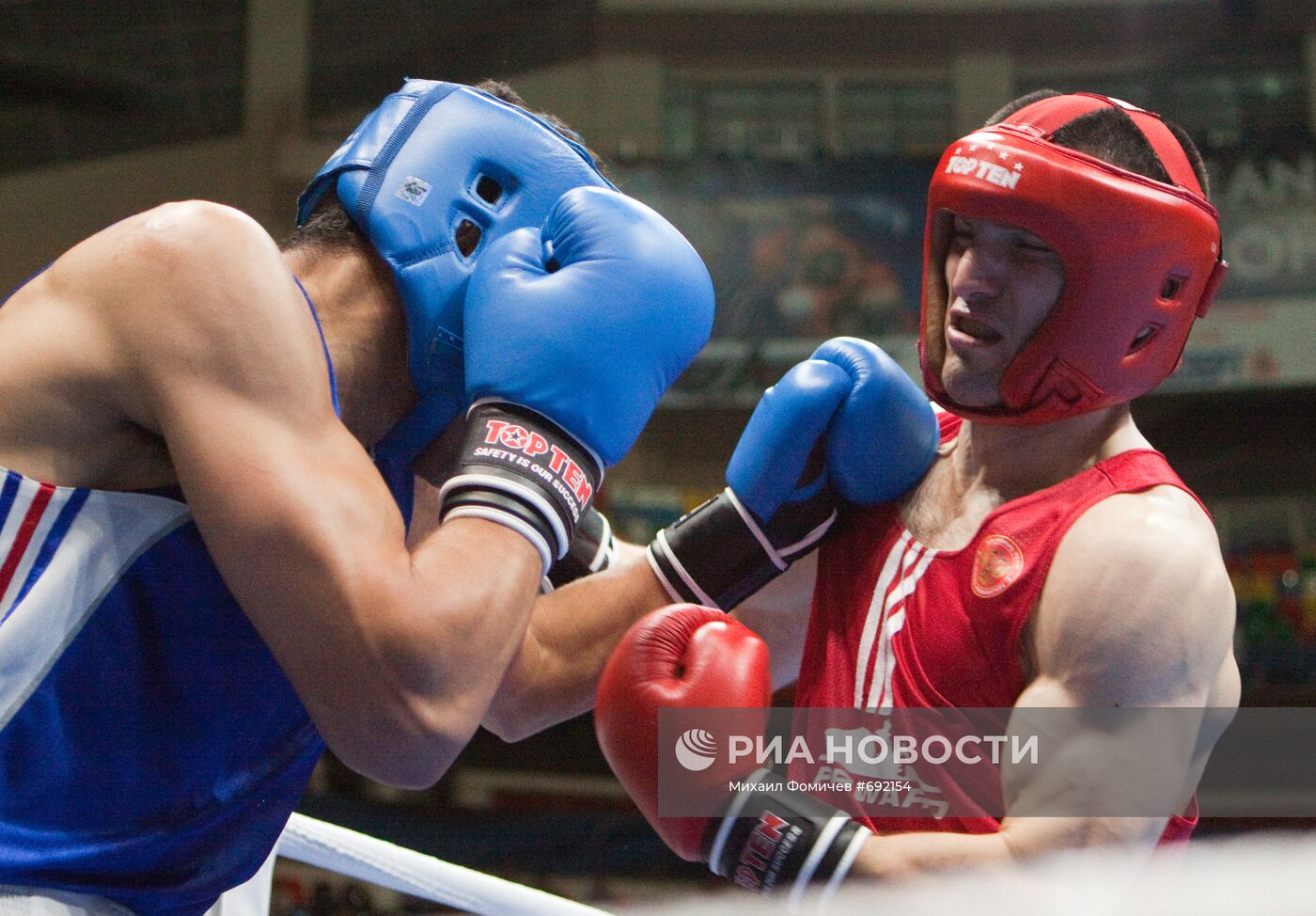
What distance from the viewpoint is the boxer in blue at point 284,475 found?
47.7 inches

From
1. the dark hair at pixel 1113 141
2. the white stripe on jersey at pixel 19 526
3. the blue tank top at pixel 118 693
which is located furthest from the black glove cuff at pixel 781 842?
the dark hair at pixel 1113 141

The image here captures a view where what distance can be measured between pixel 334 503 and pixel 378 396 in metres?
0.35

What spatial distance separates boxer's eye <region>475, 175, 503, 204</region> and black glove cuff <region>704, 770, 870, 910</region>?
814mm

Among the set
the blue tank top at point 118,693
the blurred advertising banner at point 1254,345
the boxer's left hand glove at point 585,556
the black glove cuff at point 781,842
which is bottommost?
the blurred advertising banner at point 1254,345

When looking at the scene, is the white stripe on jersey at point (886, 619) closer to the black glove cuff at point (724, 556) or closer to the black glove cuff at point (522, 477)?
the black glove cuff at point (724, 556)

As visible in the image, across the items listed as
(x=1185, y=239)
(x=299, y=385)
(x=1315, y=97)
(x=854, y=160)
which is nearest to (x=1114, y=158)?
(x=1185, y=239)

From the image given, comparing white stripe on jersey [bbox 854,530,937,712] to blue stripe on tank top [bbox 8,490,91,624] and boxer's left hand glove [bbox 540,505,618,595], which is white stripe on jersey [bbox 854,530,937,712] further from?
blue stripe on tank top [bbox 8,490,91,624]

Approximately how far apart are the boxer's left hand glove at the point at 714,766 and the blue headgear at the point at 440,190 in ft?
1.40

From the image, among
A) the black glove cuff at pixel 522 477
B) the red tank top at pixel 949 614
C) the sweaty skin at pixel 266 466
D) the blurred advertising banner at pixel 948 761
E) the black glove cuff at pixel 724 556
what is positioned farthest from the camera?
the black glove cuff at pixel 724 556

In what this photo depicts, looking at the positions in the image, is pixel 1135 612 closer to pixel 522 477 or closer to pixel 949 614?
pixel 949 614

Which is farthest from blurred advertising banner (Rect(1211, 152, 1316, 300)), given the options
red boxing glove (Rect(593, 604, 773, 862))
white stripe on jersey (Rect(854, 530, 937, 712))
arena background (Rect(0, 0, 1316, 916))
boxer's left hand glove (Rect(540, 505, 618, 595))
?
red boxing glove (Rect(593, 604, 773, 862))

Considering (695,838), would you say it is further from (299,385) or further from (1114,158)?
(1114,158)

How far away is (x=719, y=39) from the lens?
1093 centimetres

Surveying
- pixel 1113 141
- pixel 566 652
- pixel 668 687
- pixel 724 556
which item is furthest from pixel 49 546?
pixel 1113 141
